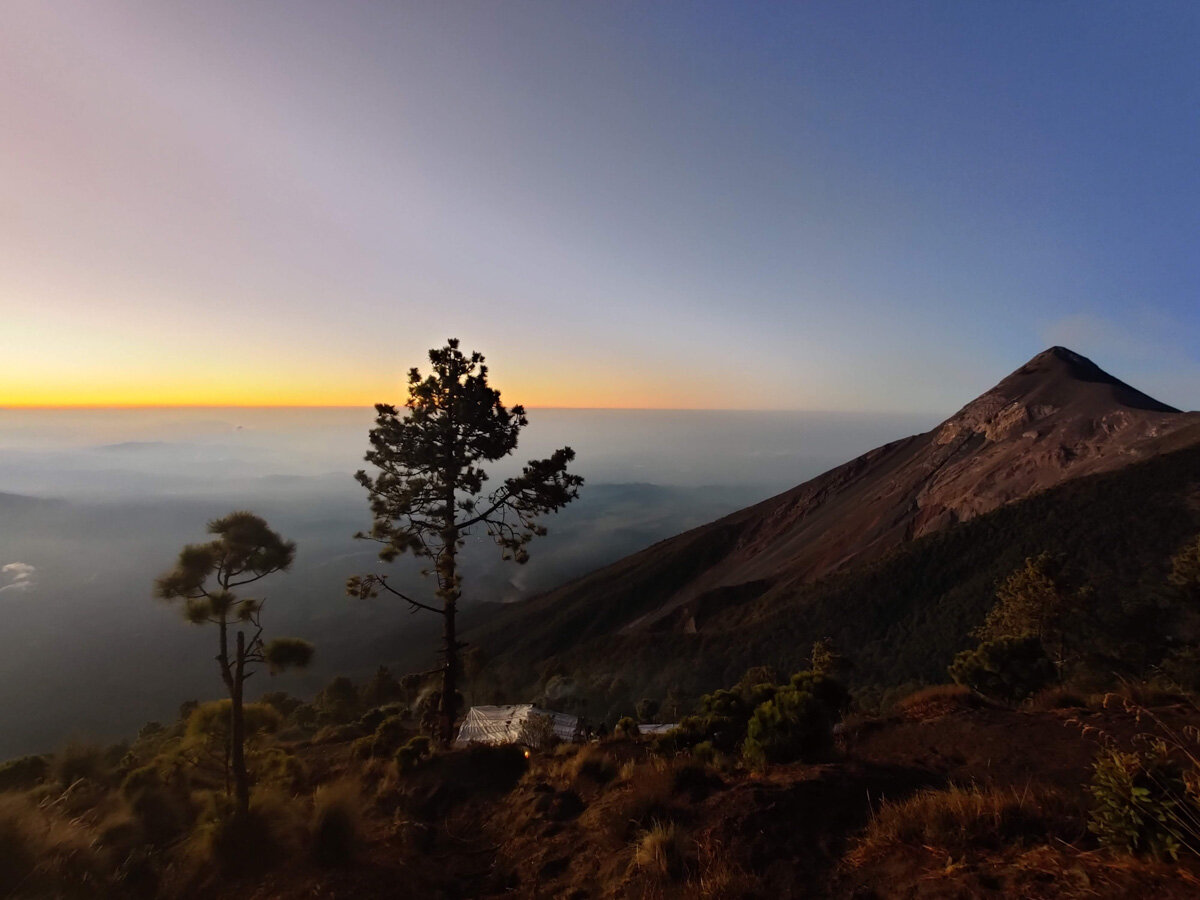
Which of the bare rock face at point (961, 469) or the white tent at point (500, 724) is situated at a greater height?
the bare rock face at point (961, 469)

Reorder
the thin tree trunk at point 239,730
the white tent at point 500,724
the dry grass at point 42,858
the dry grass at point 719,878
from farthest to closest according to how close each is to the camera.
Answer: the white tent at point 500,724
the thin tree trunk at point 239,730
the dry grass at point 42,858
the dry grass at point 719,878

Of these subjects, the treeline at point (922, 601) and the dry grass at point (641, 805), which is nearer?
the dry grass at point (641, 805)

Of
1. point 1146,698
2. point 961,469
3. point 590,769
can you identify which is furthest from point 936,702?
point 961,469

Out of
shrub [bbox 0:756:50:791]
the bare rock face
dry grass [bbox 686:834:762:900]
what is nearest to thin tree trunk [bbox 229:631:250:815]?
dry grass [bbox 686:834:762:900]

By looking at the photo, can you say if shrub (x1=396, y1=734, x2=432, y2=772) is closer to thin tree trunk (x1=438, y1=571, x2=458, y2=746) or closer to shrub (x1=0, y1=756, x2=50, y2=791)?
thin tree trunk (x1=438, y1=571, x2=458, y2=746)

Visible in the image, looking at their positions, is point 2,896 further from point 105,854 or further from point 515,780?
point 515,780

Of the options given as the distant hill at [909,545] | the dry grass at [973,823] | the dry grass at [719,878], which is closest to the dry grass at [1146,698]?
the dry grass at [973,823]

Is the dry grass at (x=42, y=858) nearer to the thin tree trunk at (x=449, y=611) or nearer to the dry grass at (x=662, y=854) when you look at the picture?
the dry grass at (x=662, y=854)
